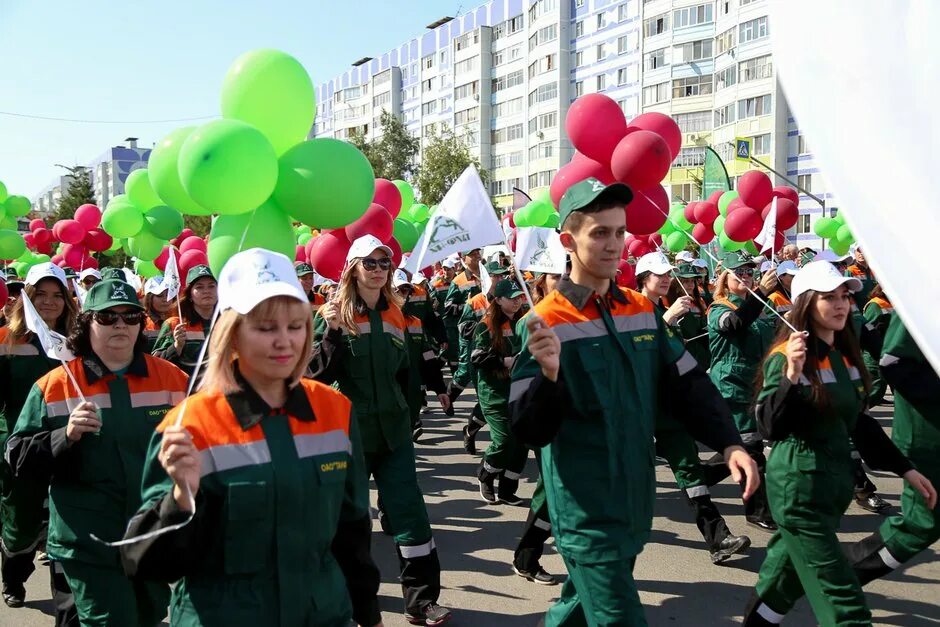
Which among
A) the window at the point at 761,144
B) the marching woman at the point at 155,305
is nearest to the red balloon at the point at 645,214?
the marching woman at the point at 155,305

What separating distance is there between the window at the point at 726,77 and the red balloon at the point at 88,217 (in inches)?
1663

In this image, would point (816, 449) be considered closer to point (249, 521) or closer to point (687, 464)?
point (687, 464)

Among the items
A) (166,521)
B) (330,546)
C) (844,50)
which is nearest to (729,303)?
(330,546)

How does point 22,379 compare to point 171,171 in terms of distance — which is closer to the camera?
point 171,171

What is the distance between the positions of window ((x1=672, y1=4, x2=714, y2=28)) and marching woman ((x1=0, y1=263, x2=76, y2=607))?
5264 centimetres

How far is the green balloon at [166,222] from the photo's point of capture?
9.12 metres

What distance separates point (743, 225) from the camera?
1100cm

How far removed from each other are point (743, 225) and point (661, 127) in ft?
17.7

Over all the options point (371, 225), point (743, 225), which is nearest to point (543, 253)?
point (371, 225)

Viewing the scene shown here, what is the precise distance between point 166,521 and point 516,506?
6.11 m

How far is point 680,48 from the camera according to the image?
54812mm

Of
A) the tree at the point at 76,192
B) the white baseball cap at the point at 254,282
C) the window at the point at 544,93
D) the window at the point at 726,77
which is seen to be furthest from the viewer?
the window at the point at 544,93

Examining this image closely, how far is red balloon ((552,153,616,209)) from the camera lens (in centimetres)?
570

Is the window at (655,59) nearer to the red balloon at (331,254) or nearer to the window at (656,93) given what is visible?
the window at (656,93)
